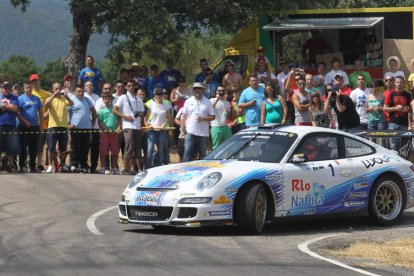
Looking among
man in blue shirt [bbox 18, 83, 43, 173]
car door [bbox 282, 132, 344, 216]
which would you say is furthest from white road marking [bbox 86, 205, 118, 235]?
man in blue shirt [bbox 18, 83, 43, 173]

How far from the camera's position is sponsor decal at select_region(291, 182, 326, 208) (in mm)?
14094

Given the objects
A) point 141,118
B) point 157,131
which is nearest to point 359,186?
point 157,131

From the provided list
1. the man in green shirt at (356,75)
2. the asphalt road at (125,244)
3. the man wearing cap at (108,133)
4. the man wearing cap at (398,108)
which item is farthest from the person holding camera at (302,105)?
the asphalt road at (125,244)

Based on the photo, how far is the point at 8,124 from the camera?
68.9 ft

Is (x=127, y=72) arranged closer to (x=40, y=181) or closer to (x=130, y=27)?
(x=130, y=27)

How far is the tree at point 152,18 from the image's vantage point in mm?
27922

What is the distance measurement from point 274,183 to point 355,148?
1876 millimetres

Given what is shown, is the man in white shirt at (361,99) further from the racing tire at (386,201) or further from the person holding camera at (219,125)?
the racing tire at (386,201)

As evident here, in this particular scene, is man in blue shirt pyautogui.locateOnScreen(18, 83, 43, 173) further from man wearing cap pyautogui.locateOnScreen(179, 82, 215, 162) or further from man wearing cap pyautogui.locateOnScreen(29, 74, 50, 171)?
man wearing cap pyautogui.locateOnScreen(179, 82, 215, 162)

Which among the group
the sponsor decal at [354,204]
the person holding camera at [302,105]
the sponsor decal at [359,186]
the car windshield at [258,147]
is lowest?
the sponsor decal at [354,204]

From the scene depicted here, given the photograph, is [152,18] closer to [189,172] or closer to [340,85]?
[340,85]

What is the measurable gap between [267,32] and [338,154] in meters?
14.2

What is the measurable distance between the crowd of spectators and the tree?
5.63m

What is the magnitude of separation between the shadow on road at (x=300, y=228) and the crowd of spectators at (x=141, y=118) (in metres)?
5.16
